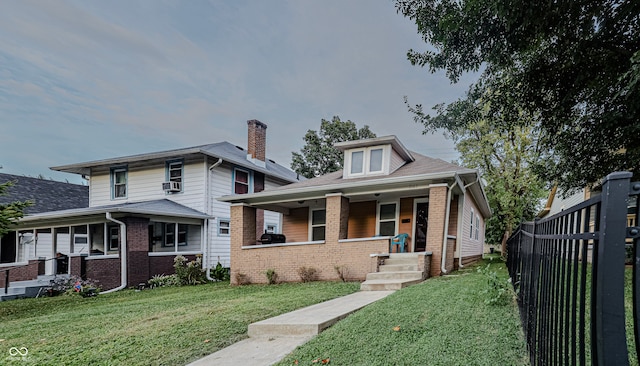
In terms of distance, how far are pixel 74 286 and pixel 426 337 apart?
12072 mm

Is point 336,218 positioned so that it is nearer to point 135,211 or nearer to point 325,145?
point 135,211

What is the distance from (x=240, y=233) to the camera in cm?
1123

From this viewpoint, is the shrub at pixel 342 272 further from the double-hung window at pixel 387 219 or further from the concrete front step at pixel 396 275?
the double-hung window at pixel 387 219

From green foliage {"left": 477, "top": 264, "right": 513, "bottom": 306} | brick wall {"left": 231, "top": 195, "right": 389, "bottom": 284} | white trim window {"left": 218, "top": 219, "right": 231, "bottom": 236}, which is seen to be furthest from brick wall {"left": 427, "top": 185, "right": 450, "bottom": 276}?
white trim window {"left": 218, "top": 219, "right": 231, "bottom": 236}

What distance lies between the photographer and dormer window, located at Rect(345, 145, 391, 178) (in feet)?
37.0

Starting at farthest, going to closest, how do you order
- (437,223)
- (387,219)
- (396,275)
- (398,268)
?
(387,219) → (437,223) → (398,268) → (396,275)

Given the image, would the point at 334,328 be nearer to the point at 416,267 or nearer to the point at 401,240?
the point at 416,267

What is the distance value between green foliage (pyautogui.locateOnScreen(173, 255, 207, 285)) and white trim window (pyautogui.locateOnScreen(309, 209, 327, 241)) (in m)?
4.26

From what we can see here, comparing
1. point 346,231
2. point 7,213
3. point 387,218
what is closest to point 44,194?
point 7,213

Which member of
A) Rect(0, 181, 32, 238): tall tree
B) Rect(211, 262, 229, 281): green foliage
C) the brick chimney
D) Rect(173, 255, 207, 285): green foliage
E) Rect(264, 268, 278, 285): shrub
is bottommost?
Rect(211, 262, 229, 281): green foliage

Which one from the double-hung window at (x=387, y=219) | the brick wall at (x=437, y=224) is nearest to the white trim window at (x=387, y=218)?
the double-hung window at (x=387, y=219)

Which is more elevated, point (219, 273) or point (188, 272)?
point (188, 272)

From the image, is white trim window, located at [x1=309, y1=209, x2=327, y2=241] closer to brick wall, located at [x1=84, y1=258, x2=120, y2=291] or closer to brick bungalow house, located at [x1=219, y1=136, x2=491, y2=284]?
brick bungalow house, located at [x1=219, y1=136, x2=491, y2=284]

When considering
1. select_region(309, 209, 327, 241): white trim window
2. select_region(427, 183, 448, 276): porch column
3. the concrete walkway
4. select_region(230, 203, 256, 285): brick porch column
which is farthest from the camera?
select_region(309, 209, 327, 241): white trim window
